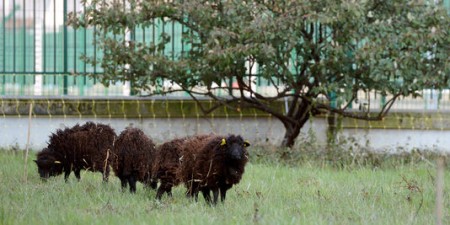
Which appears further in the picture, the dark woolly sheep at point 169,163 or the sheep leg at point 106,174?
the sheep leg at point 106,174

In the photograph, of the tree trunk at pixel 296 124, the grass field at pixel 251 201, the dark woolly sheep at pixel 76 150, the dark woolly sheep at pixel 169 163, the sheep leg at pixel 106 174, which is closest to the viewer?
the grass field at pixel 251 201

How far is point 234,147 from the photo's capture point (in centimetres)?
1051

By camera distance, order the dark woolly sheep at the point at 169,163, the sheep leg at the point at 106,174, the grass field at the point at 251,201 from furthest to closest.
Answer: the sheep leg at the point at 106,174 < the dark woolly sheep at the point at 169,163 < the grass field at the point at 251,201

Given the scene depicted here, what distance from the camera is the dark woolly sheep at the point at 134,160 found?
11.9 m

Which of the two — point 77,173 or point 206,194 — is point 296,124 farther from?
point 206,194

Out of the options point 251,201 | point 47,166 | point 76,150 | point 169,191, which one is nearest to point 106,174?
point 76,150

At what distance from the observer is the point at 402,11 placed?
16.4m

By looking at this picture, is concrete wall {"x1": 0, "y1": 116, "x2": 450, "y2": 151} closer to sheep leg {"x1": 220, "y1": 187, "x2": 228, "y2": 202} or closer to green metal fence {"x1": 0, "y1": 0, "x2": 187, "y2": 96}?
green metal fence {"x1": 0, "y1": 0, "x2": 187, "y2": 96}

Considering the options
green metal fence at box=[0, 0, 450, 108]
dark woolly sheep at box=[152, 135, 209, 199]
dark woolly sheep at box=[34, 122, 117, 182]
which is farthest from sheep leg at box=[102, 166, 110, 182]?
green metal fence at box=[0, 0, 450, 108]

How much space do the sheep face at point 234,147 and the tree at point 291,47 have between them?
15.7 ft

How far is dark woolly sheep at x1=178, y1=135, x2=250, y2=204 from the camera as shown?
Result: 1059cm

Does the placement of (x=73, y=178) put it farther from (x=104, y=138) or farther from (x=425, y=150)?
(x=425, y=150)

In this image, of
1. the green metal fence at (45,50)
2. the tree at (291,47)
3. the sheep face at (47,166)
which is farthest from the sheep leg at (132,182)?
the green metal fence at (45,50)

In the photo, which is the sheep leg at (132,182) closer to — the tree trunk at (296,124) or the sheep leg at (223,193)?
the sheep leg at (223,193)
